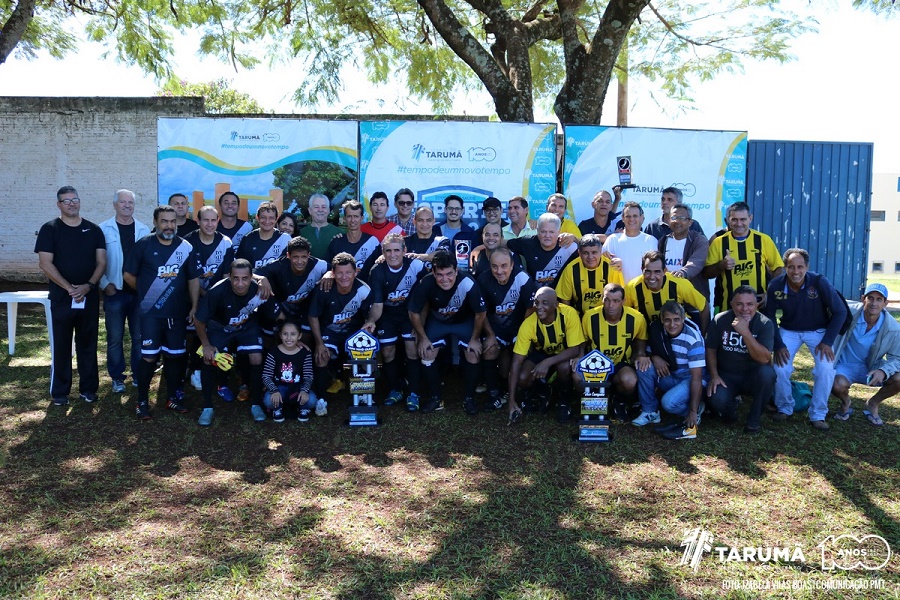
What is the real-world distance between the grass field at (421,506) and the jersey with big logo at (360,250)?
5.03 ft

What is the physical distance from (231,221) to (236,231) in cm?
12

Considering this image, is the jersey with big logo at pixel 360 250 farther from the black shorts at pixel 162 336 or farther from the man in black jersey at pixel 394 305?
the black shorts at pixel 162 336

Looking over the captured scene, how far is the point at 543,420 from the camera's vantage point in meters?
6.04

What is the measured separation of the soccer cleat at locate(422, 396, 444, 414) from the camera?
6.31 m

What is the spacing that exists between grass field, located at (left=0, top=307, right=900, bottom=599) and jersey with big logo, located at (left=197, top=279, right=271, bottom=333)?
79cm

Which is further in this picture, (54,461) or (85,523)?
(54,461)

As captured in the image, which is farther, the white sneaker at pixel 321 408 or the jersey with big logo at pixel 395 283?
the jersey with big logo at pixel 395 283

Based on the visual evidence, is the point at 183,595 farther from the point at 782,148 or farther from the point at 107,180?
the point at 107,180

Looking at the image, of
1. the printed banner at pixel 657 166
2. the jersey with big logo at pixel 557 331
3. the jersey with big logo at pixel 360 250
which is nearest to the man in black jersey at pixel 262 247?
the jersey with big logo at pixel 360 250

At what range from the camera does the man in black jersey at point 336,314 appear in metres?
6.25

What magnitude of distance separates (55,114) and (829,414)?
14538mm

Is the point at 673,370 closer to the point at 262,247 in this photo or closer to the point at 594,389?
the point at 594,389

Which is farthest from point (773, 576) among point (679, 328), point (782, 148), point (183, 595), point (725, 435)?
point (782, 148)

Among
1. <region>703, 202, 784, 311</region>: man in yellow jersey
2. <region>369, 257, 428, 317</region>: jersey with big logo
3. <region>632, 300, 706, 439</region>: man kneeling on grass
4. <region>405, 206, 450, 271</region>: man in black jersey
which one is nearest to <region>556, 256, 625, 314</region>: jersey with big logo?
<region>632, 300, 706, 439</region>: man kneeling on grass
